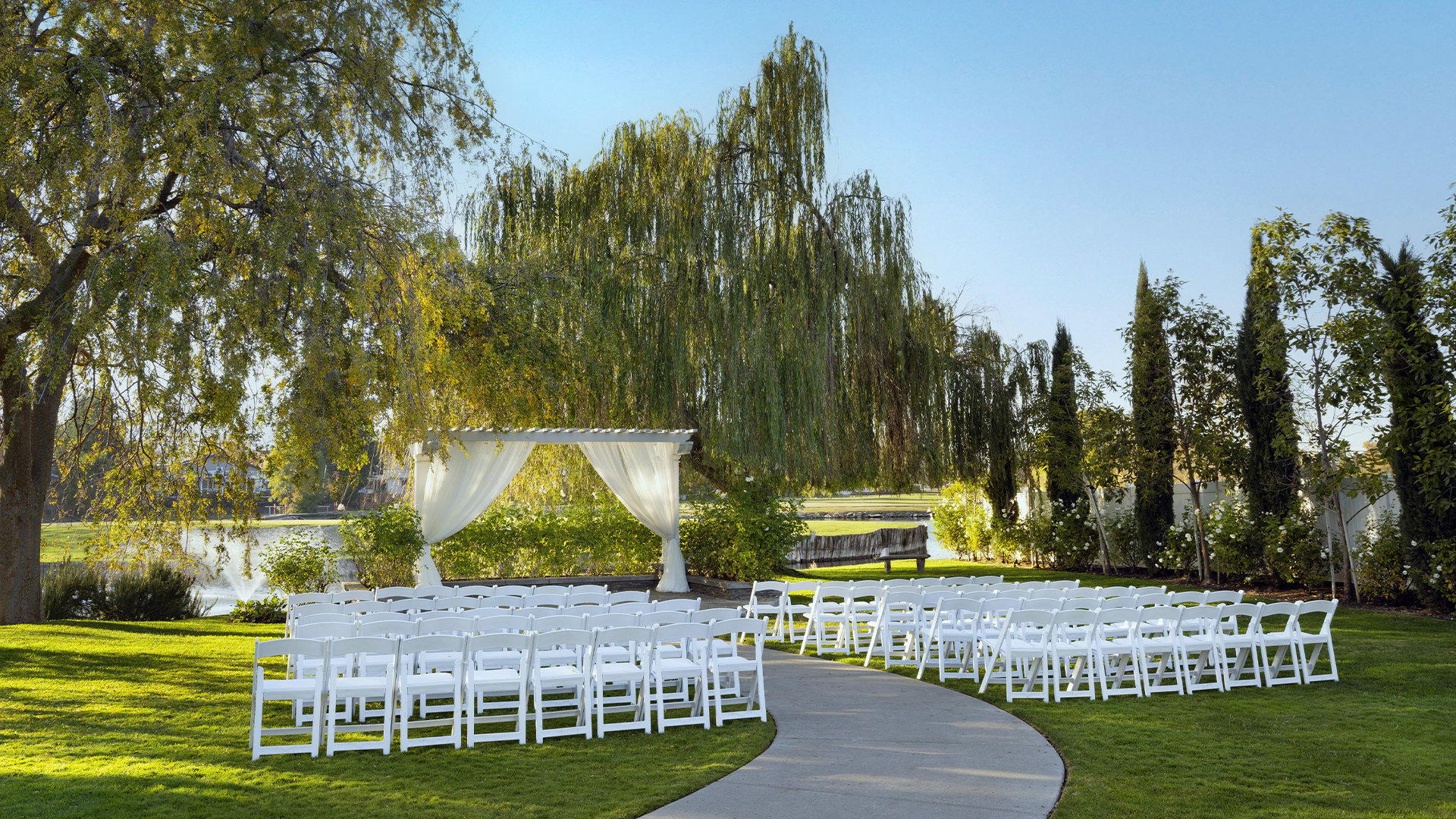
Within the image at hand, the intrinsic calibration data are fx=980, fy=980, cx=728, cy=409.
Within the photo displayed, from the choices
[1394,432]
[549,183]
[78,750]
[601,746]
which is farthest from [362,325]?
[1394,432]

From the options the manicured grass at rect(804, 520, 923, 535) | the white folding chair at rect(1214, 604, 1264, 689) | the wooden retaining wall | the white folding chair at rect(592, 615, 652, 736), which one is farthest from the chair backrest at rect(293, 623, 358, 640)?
the manicured grass at rect(804, 520, 923, 535)

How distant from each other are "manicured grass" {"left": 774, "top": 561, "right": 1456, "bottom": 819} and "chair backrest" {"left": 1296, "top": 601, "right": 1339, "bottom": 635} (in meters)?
0.46

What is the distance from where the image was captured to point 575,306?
40.4ft

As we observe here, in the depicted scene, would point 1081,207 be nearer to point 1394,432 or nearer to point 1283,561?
point 1394,432

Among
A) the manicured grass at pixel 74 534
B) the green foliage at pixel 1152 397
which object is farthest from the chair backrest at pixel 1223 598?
the green foliage at pixel 1152 397

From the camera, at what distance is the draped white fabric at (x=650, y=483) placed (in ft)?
44.1

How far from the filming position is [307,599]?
837cm

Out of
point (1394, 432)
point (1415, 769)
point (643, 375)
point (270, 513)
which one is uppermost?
point (643, 375)

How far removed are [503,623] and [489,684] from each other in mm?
897

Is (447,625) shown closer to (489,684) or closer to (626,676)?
(489,684)

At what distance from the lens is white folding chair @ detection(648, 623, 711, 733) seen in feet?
18.9

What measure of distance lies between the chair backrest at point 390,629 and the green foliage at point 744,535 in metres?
8.54

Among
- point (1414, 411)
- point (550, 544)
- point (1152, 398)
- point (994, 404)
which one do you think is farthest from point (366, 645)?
point (1152, 398)

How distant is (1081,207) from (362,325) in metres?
9.59
